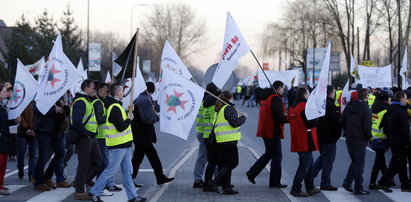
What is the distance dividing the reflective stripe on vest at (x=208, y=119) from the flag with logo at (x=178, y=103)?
0.74 metres

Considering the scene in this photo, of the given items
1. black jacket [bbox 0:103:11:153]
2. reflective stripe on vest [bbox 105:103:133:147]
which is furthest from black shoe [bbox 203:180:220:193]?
black jacket [bbox 0:103:11:153]

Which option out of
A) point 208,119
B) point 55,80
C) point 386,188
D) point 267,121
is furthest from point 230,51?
point 386,188

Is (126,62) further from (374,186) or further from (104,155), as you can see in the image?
(374,186)

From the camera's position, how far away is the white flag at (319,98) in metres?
9.03

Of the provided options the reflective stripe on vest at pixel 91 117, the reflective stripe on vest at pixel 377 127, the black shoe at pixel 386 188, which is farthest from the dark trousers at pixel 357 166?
the reflective stripe on vest at pixel 91 117

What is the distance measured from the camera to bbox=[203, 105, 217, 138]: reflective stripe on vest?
32.9ft

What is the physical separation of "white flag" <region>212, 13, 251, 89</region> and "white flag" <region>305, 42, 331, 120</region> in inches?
58.5

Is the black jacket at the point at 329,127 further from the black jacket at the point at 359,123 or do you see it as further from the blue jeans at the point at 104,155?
the blue jeans at the point at 104,155

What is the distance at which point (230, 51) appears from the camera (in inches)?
410

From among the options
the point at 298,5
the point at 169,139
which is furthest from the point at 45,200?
the point at 298,5

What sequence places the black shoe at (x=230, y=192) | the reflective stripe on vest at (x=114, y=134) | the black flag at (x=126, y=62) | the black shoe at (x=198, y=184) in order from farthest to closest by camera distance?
the black shoe at (x=198, y=184) → the black flag at (x=126, y=62) → the black shoe at (x=230, y=192) → the reflective stripe on vest at (x=114, y=134)

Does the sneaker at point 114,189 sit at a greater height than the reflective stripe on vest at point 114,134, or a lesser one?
→ lesser

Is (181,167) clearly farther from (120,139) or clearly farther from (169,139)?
(169,139)

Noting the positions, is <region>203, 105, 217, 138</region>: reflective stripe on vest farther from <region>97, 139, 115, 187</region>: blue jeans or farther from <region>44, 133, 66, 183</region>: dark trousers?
<region>44, 133, 66, 183</region>: dark trousers
